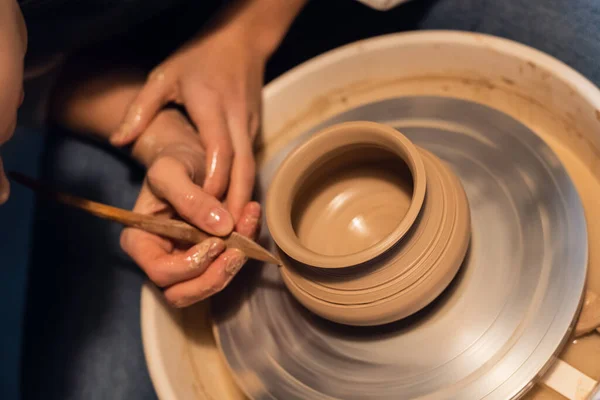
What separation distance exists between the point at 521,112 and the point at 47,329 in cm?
112

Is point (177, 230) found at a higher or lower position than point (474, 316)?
lower

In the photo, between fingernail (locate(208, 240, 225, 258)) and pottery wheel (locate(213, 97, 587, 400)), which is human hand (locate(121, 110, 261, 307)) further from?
pottery wheel (locate(213, 97, 587, 400))

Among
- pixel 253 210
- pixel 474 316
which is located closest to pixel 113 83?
pixel 253 210

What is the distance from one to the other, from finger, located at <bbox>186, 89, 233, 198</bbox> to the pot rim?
16 cm

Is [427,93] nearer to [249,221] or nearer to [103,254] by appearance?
[249,221]

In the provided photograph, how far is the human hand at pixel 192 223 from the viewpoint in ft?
3.12

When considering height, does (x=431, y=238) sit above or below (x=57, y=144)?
above

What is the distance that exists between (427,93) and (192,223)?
650 mm

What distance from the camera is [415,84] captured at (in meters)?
1.31

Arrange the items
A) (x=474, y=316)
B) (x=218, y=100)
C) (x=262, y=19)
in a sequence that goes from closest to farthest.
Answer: (x=474, y=316), (x=218, y=100), (x=262, y=19)

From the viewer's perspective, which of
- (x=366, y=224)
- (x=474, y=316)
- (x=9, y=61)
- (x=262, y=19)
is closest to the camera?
(x=9, y=61)

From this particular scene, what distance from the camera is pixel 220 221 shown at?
0.94 meters

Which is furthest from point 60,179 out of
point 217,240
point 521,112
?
point 521,112

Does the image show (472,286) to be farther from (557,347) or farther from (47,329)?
(47,329)
